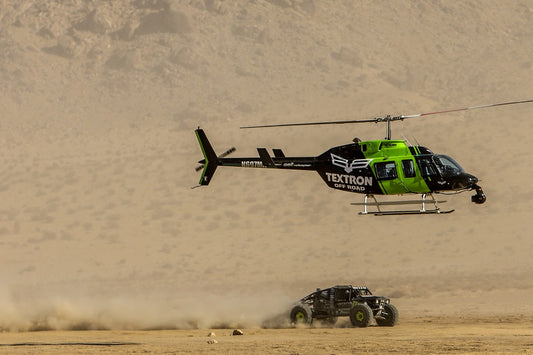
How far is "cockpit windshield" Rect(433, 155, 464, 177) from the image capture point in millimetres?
29031

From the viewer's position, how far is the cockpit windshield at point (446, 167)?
29031mm

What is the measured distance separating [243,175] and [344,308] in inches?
1717

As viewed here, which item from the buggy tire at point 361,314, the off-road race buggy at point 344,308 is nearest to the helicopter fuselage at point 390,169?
the off-road race buggy at point 344,308

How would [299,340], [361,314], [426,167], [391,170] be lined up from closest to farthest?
[426,167], [391,170], [299,340], [361,314]

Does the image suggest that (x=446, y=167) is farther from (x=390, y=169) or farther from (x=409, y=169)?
(x=390, y=169)

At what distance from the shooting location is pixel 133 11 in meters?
97.2

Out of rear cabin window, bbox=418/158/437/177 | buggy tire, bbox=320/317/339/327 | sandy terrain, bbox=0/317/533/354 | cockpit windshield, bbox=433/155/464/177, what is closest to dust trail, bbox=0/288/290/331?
sandy terrain, bbox=0/317/533/354

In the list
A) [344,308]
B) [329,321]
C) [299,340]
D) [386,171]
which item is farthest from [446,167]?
[329,321]

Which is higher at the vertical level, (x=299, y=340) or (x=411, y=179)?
(x=411, y=179)

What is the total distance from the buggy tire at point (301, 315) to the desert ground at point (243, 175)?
0.52m

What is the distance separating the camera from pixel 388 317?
1318 inches

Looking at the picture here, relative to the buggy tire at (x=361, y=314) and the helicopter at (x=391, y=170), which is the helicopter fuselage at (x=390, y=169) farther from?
the buggy tire at (x=361, y=314)

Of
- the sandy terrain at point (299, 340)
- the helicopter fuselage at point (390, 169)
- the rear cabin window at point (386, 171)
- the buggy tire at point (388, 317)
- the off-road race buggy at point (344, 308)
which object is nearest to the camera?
the sandy terrain at point (299, 340)

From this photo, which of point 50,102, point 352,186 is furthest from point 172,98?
point 352,186
